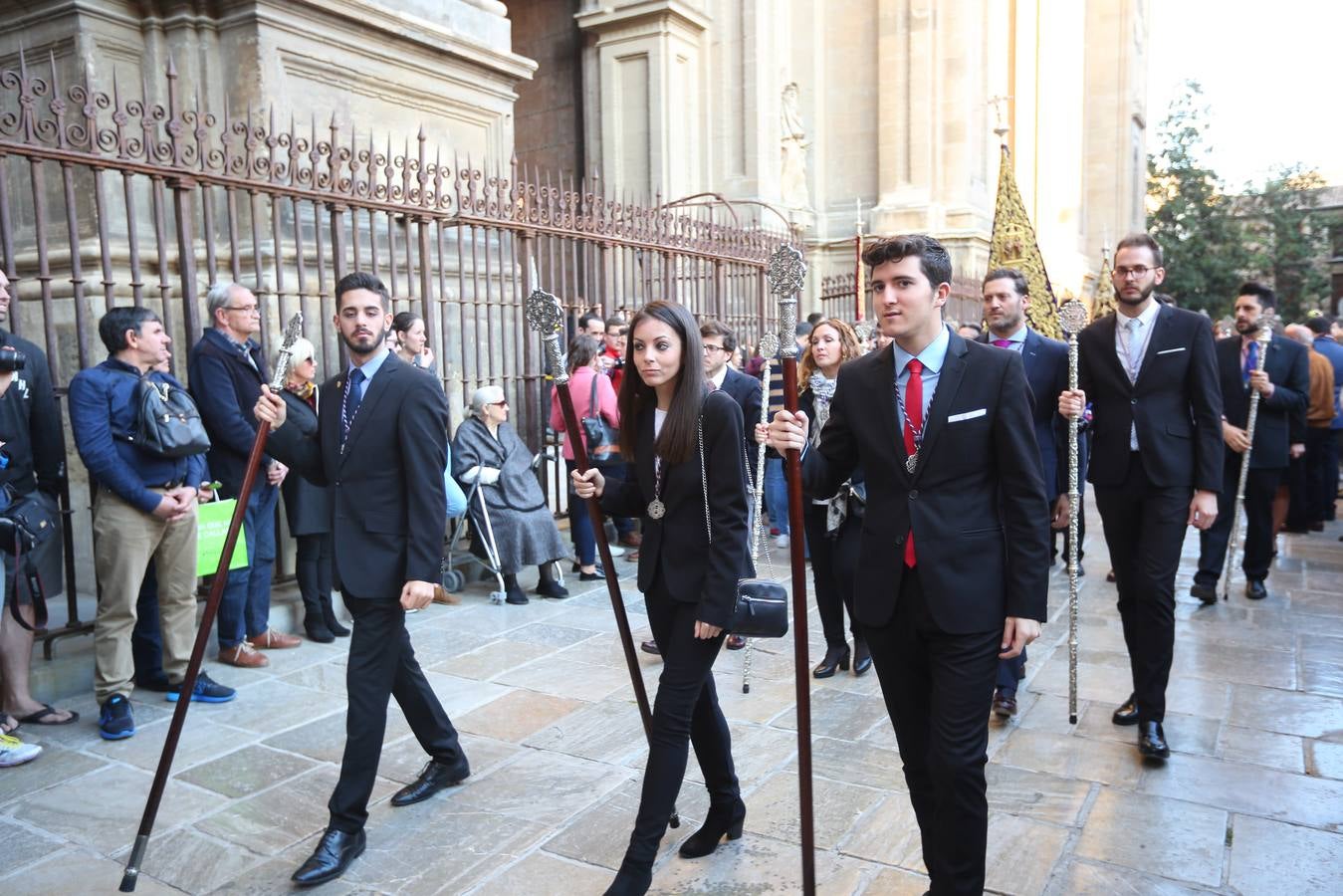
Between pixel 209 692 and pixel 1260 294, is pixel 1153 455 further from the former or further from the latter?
pixel 209 692

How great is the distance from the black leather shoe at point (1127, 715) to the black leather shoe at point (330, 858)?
343cm

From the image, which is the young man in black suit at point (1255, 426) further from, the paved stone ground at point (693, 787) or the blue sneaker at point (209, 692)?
the blue sneaker at point (209, 692)

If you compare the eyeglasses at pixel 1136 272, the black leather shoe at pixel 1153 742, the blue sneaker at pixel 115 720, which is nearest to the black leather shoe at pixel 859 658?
the black leather shoe at pixel 1153 742

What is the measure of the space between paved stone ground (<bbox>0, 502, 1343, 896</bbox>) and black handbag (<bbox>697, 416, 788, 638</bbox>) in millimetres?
893

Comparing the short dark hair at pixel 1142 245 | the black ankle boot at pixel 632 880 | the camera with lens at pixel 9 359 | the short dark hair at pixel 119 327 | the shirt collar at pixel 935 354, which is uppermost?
the short dark hair at pixel 1142 245

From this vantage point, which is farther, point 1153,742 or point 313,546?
point 313,546

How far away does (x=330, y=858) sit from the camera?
3424 mm

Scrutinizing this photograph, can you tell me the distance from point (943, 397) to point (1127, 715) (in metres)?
2.72

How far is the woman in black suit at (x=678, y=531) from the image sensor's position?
312 cm

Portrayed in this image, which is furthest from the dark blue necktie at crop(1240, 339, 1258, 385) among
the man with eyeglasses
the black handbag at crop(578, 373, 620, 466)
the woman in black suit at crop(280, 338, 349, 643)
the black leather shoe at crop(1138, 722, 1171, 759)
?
the man with eyeglasses

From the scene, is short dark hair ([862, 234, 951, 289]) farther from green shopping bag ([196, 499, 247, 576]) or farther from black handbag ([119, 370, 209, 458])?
green shopping bag ([196, 499, 247, 576])

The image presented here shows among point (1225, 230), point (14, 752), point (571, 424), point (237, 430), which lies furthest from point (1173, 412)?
point (1225, 230)

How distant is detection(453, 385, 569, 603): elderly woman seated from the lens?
739 centimetres

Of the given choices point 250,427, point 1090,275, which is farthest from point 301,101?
point 1090,275
